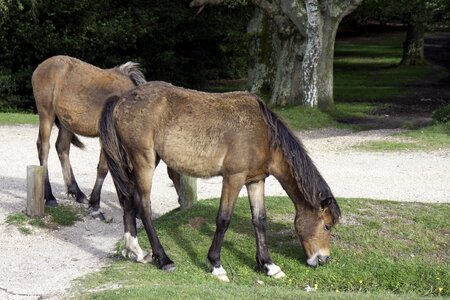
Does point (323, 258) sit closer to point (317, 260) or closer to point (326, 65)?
point (317, 260)

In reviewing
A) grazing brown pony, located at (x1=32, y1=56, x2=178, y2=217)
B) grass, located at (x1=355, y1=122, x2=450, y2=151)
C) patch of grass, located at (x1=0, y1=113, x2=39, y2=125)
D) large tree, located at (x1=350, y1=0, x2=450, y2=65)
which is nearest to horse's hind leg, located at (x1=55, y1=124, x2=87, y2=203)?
grazing brown pony, located at (x1=32, y1=56, x2=178, y2=217)

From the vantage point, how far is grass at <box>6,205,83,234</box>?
33.0ft

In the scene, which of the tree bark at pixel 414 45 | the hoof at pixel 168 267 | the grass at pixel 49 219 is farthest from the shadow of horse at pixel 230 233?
the tree bark at pixel 414 45

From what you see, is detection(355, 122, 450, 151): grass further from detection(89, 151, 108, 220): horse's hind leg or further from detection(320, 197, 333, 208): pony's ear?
detection(320, 197, 333, 208): pony's ear

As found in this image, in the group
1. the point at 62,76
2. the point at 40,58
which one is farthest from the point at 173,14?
the point at 62,76

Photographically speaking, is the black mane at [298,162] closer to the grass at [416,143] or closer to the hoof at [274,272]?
the hoof at [274,272]

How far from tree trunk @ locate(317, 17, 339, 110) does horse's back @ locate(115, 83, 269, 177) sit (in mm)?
13919

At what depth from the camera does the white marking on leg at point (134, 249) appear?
8.31 metres

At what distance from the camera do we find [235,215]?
397 inches

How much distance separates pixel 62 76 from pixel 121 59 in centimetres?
1694

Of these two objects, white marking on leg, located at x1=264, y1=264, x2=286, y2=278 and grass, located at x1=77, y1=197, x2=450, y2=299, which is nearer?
grass, located at x1=77, y1=197, x2=450, y2=299

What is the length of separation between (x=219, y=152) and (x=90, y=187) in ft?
16.7

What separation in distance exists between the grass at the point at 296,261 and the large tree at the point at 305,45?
Answer: 36.3 ft

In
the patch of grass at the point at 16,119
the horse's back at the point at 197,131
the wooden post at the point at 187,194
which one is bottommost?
the patch of grass at the point at 16,119
